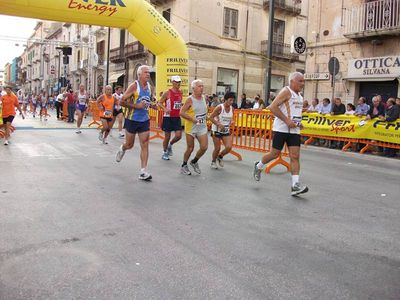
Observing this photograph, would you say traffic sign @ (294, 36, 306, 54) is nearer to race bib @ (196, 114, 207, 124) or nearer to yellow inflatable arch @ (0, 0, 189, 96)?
yellow inflatable arch @ (0, 0, 189, 96)

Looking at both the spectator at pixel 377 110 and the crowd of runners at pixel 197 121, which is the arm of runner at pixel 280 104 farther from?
the spectator at pixel 377 110

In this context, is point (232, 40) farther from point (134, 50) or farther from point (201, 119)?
point (201, 119)

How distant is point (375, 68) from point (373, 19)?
1.87 m

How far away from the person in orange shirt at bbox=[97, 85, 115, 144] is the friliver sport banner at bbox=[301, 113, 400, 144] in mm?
6387

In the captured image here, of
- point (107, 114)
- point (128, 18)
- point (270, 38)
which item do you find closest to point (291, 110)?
point (107, 114)

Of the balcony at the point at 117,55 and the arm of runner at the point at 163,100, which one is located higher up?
the balcony at the point at 117,55

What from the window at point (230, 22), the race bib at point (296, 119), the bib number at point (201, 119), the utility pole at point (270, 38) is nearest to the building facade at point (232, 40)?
the window at point (230, 22)

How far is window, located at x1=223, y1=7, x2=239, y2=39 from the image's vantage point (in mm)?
29375

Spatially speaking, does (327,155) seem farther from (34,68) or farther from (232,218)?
(34,68)

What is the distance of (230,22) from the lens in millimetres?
29656

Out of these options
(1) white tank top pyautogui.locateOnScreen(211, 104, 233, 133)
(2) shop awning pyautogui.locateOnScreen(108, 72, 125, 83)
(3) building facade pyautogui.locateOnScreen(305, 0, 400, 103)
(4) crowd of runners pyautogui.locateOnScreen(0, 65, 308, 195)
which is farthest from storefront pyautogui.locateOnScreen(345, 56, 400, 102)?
(2) shop awning pyautogui.locateOnScreen(108, 72, 125, 83)

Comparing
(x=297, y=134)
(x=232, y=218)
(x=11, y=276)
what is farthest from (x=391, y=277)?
(x=297, y=134)

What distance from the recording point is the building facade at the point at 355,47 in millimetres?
16781

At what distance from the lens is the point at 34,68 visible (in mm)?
86688
